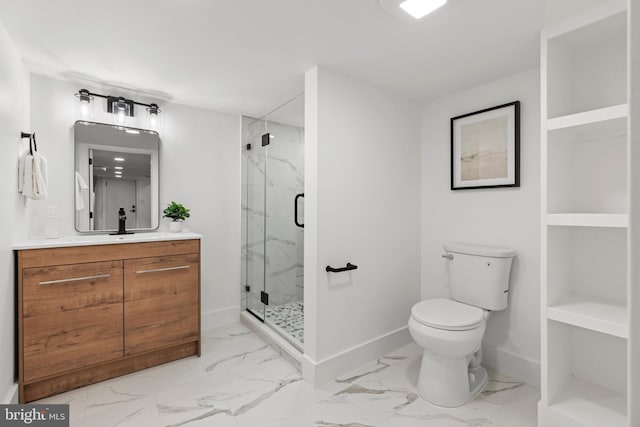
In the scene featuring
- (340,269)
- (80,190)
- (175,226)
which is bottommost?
(340,269)

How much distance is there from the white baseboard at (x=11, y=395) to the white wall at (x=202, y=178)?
3.35 feet

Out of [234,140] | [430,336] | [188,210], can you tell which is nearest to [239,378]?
[430,336]

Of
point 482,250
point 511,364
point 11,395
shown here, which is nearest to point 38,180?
point 11,395

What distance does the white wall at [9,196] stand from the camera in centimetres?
161

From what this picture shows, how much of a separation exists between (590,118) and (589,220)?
1.58 feet

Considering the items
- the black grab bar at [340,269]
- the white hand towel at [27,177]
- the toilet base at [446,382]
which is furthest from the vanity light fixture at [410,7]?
the white hand towel at [27,177]

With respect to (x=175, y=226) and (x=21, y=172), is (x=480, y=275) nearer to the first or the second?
(x=175, y=226)

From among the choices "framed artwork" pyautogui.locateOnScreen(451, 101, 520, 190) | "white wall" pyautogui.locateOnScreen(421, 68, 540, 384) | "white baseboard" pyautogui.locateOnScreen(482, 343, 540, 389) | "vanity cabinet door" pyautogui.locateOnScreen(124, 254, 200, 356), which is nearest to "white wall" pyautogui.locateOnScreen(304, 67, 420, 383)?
"white wall" pyautogui.locateOnScreen(421, 68, 540, 384)

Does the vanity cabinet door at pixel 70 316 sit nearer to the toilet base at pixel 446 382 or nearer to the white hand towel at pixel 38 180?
the white hand towel at pixel 38 180

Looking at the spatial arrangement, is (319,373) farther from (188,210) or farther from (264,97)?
(264,97)

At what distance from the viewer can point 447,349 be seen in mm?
1809

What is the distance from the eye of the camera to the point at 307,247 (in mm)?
2156

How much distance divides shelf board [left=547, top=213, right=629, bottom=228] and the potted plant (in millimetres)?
2583

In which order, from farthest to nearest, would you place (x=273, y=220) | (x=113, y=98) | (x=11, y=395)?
(x=273, y=220)
(x=113, y=98)
(x=11, y=395)
